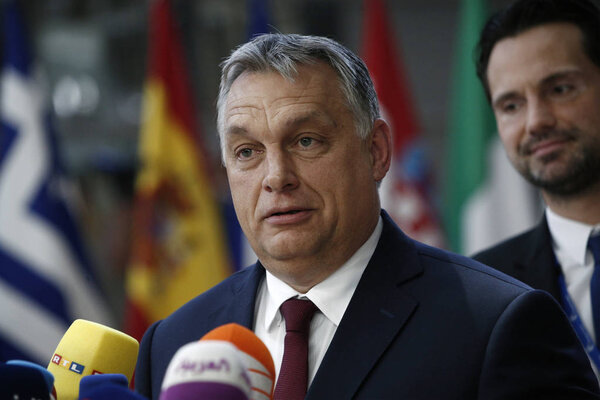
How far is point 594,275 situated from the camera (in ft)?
8.38

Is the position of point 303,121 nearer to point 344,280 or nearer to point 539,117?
point 344,280

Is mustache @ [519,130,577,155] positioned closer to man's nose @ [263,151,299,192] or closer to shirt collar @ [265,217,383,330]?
shirt collar @ [265,217,383,330]

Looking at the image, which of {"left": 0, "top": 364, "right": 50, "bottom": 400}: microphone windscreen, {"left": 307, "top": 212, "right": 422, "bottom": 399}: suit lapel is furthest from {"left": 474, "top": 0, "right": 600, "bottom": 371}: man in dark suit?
{"left": 0, "top": 364, "right": 50, "bottom": 400}: microphone windscreen

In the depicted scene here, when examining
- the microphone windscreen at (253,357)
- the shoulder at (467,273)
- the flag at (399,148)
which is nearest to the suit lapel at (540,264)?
the shoulder at (467,273)

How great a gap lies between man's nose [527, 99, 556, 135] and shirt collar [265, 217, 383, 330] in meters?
0.84

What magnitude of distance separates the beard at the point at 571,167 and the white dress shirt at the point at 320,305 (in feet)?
2.74

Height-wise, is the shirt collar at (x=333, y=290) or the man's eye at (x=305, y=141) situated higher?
the man's eye at (x=305, y=141)

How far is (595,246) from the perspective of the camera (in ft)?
8.51

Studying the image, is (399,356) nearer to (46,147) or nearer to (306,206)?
(306,206)

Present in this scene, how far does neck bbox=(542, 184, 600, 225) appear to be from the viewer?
2650 mm

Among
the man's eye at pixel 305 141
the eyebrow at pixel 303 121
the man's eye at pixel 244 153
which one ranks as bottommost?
the man's eye at pixel 244 153

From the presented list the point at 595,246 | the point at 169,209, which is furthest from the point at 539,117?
the point at 169,209

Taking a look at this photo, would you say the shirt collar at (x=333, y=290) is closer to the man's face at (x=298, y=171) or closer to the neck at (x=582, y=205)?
the man's face at (x=298, y=171)

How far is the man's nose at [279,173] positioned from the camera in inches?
73.9
